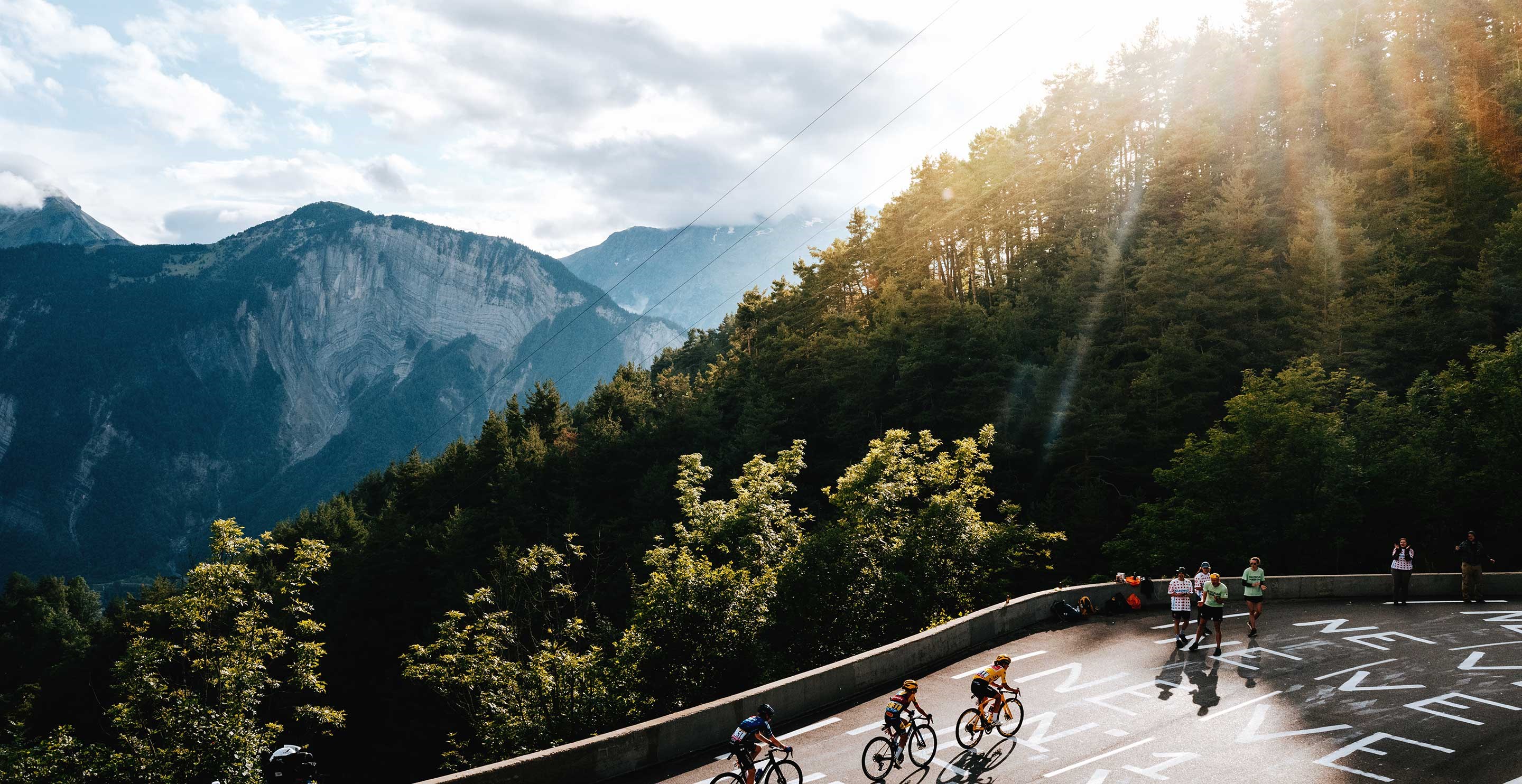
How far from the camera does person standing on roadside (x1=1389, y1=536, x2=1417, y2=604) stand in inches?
773

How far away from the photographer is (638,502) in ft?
185

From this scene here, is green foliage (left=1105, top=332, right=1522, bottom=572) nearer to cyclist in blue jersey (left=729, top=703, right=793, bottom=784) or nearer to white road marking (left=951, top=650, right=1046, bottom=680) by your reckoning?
white road marking (left=951, top=650, right=1046, bottom=680)

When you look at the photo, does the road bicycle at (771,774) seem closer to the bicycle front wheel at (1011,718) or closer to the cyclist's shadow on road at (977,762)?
the cyclist's shadow on road at (977,762)

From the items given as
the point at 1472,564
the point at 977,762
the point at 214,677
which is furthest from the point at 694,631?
the point at 1472,564

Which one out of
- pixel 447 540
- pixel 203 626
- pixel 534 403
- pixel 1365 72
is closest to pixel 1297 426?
pixel 1365 72

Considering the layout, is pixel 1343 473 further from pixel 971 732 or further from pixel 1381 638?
pixel 971 732

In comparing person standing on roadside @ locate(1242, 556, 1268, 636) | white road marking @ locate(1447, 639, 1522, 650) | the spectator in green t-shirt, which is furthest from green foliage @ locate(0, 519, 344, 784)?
A: white road marking @ locate(1447, 639, 1522, 650)

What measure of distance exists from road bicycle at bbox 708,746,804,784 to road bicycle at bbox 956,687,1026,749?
262 centimetres

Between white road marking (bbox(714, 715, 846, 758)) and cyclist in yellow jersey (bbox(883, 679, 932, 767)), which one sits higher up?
cyclist in yellow jersey (bbox(883, 679, 932, 767))

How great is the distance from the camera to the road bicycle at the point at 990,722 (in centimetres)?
1225

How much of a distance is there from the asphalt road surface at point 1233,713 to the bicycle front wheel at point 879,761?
0.46 feet

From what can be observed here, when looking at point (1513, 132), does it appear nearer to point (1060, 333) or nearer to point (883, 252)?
point (1060, 333)

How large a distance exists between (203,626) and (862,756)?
1583 centimetres

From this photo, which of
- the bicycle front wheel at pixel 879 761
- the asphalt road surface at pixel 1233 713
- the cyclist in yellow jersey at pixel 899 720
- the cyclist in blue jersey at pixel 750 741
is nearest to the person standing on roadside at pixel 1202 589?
the asphalt road surface at pixel 1233 713
